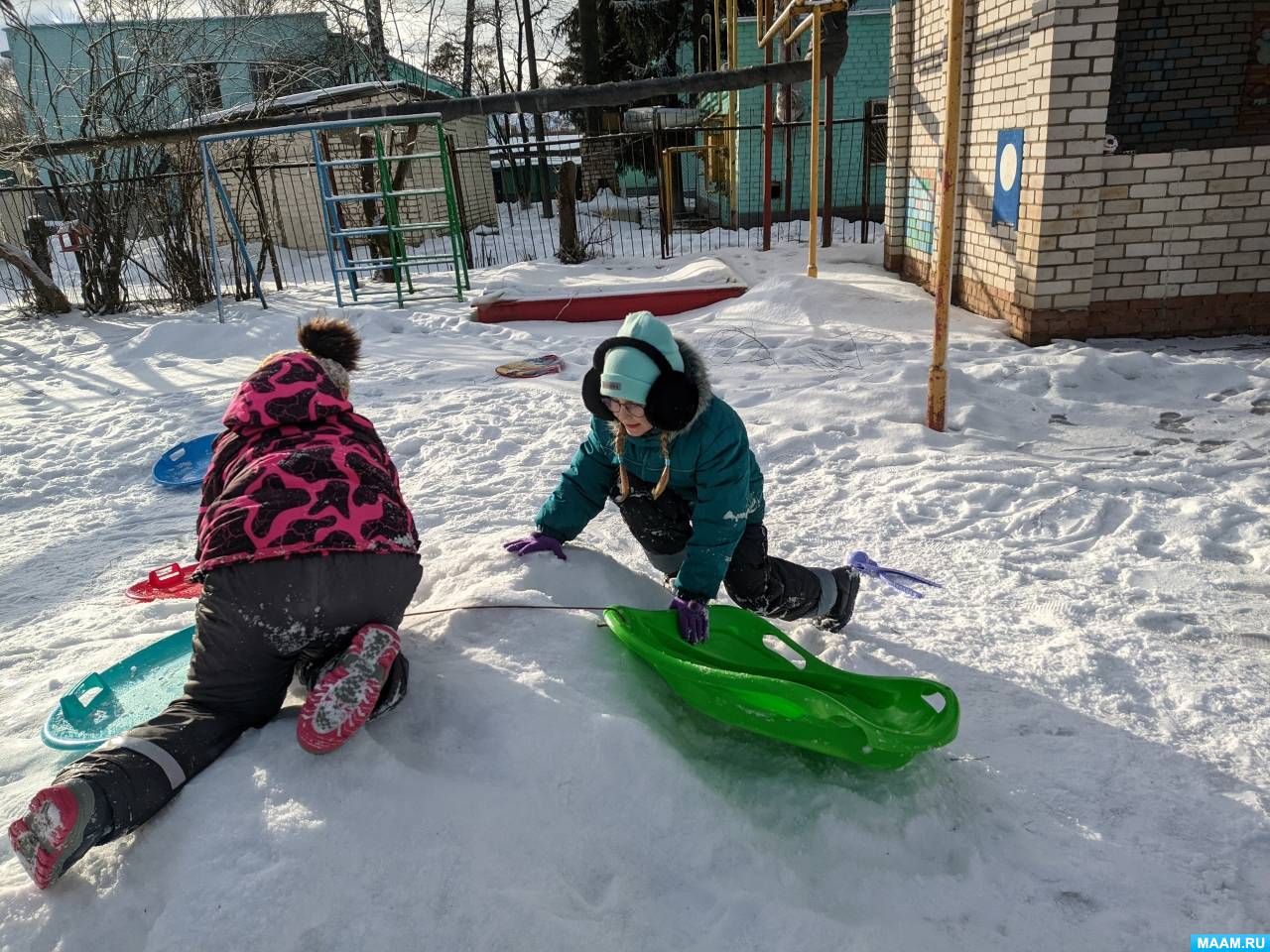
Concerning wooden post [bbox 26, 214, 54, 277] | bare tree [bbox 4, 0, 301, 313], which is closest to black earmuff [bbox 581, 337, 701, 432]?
bare tree [bbox 4, 0, 301, 313]

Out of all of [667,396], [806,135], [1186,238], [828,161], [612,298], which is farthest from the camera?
[806,135]

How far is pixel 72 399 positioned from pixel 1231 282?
26.8 feet

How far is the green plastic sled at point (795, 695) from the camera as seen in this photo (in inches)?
70.3

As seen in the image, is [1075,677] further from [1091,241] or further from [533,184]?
[533,184]

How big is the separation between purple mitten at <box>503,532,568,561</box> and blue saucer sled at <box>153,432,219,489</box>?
253 cm

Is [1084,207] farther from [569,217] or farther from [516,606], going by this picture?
[569,217]

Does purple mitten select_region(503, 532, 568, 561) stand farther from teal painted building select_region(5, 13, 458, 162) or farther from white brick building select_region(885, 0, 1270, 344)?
teal painted building select_region(5, 13, 458, 162)

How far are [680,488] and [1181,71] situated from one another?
26.0 feet

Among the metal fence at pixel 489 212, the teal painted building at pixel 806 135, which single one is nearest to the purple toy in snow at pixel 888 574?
the metal fence at pixel 489 212

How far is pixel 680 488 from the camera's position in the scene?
7.96 ft

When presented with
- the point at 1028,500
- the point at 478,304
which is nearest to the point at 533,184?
the point at 478,304

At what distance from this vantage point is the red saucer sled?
119 inches

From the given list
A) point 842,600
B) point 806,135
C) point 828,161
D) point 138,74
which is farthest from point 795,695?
point 806,135

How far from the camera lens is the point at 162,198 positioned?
32.2 ft
